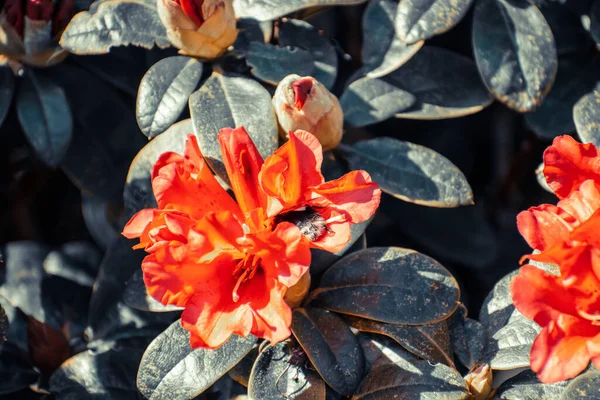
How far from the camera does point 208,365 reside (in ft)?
3.15

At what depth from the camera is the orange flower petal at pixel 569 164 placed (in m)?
0.87

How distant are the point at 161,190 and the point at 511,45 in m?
0.66

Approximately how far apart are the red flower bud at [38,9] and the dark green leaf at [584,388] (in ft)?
3.24

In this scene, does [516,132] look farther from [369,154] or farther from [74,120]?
[74,120]

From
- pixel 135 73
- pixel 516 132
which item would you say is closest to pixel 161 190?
pixel 135 73

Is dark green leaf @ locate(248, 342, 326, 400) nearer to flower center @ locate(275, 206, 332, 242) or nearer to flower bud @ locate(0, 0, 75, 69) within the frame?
flower center @ locate(275, 206, 332, 242)

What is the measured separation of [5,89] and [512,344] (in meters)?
0.93

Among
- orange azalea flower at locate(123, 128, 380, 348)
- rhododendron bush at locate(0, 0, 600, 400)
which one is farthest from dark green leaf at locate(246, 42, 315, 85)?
orange azalea flower at locate(123, 128, 380, 348)

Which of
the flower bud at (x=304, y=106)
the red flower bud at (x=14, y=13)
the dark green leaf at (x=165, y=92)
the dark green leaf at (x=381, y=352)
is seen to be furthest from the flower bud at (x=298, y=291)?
the red flower bud at (x=14, y=13)

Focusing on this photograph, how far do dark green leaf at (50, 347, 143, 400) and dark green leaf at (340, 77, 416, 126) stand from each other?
545 mm

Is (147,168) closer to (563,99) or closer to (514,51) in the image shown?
(514,51)

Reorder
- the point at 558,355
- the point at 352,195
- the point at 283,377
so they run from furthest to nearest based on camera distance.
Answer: the point at 283,377 < the point at 352,195 < the point at 558,355

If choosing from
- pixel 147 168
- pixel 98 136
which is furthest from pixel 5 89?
pixel 147 168

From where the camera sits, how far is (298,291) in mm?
992
